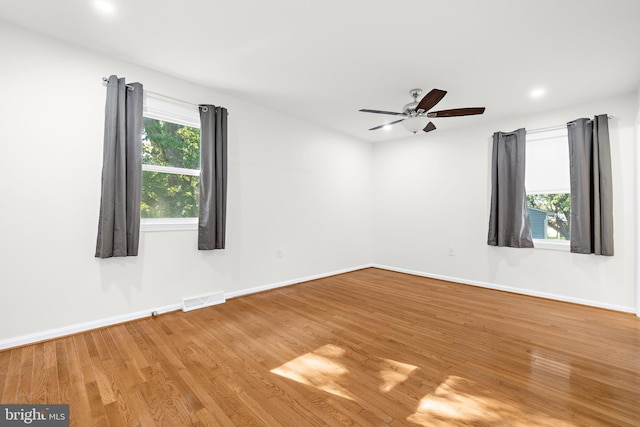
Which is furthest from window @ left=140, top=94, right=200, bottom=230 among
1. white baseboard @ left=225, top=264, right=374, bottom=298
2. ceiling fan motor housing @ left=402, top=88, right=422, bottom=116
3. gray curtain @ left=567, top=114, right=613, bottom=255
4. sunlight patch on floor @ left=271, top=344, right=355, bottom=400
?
gray curtain @ left=567, top=114, right=613, bottom=255

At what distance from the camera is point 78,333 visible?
2.68m

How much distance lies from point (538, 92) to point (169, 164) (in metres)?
4.73

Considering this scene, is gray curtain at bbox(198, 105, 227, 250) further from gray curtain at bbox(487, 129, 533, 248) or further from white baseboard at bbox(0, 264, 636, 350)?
gray curtain at bbox(487, 129, 533, 248)

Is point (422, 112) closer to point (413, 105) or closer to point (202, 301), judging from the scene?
point (413, 105)

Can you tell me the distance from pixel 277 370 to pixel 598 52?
4.10 meters

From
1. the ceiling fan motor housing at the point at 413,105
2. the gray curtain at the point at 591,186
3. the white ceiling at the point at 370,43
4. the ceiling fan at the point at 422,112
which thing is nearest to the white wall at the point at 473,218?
the gray curtain at the point at 591,186

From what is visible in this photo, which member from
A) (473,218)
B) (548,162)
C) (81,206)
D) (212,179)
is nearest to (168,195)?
(212,179)

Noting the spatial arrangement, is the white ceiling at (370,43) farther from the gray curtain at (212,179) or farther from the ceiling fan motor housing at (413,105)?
the gray curtain at (212,179)

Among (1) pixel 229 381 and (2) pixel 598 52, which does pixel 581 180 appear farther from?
(1) pixel 229 381

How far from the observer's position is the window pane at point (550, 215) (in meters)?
4.03

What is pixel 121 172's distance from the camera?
9.34 feet

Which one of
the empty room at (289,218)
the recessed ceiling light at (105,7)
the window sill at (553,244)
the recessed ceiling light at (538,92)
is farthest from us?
the window sill at (553,244)

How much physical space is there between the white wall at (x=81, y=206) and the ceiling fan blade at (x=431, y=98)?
2.28 m

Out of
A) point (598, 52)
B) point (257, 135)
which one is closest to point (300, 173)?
point (257, 135)
